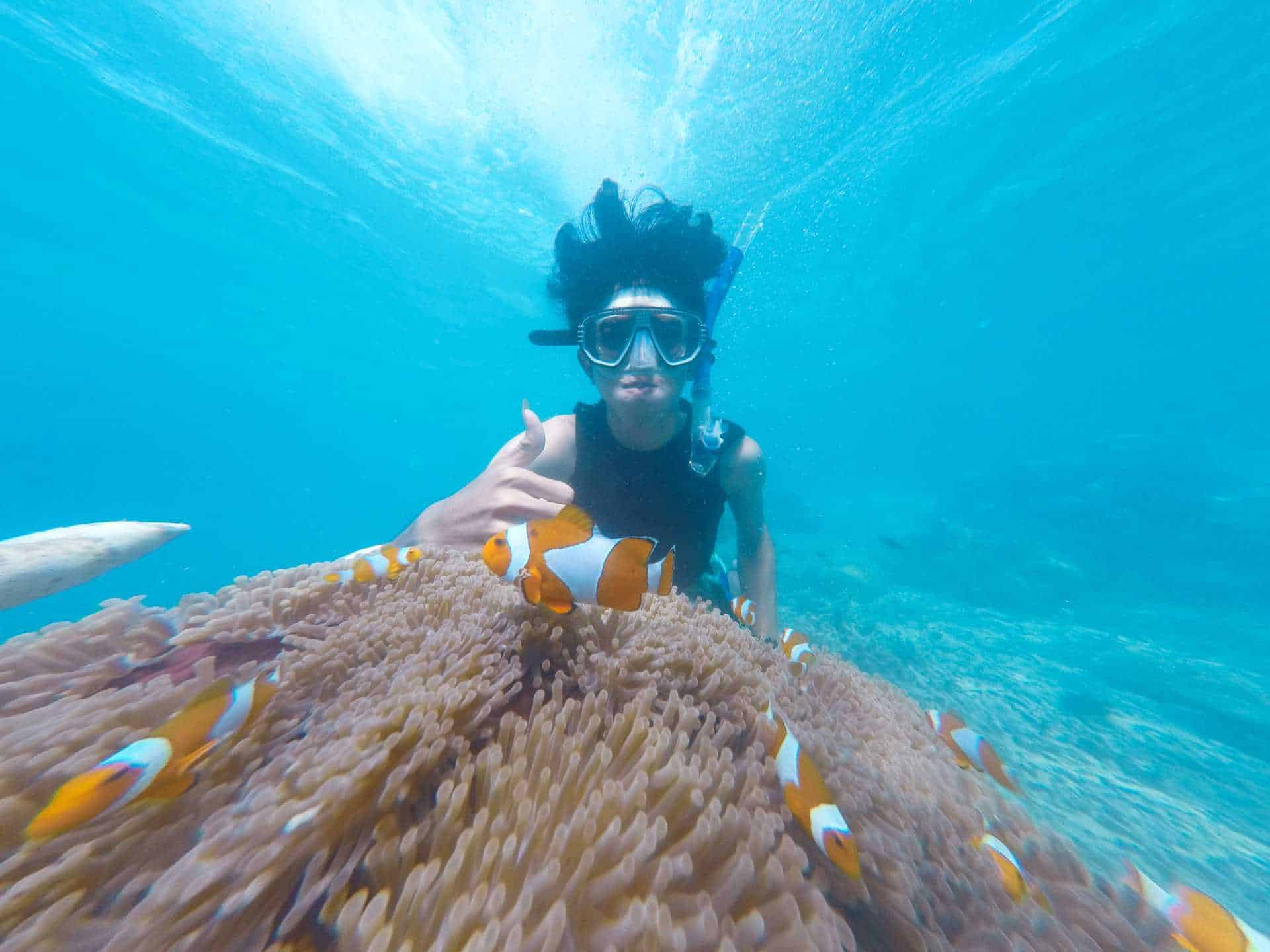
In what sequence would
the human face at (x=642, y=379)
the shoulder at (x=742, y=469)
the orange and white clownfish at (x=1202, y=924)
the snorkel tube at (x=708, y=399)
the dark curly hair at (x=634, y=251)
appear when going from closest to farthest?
the orange and white clownfish at (x=1202, y=924), the human face at (x=642, y=379), the snorkel tube at (x=708, y=399), the dark curly hair at (x=634, y=251), the shoulder at (x=742, y=469)

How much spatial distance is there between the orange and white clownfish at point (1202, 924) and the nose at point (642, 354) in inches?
125

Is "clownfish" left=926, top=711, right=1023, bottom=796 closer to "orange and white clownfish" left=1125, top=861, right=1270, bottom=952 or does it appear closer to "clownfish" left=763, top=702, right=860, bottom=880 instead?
"orange and white clownfish" left=1125, top=861, right=1270, bottom=952

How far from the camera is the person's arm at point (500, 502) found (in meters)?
2.05

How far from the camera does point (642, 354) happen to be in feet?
12.0

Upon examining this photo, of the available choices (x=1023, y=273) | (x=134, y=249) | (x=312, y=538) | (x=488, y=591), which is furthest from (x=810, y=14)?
(x=312, y=538)

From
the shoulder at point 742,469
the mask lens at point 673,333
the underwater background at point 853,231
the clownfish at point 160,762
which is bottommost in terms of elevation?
the clownfish at point 160,762

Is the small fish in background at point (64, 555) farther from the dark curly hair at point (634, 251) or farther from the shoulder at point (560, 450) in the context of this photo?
the dark curly hair at point (634, 251)

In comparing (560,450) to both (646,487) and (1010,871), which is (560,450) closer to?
(646,487)

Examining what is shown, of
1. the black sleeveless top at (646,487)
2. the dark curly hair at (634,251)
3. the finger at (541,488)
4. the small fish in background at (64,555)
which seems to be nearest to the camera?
the small fish in background at (64,555)

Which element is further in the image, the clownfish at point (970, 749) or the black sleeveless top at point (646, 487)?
the black sleeveless top at point (646, 487)

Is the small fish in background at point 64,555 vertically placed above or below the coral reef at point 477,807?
above

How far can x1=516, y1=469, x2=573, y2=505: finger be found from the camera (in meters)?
2.12

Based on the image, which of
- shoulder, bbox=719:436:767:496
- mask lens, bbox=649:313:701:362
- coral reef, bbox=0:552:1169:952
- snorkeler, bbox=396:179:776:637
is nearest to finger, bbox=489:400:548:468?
coral reef, bbox=0:552:1169:952

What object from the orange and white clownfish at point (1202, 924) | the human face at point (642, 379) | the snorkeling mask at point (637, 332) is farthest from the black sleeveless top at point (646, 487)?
the orange and white clownfish at point (1202, 924)
